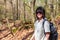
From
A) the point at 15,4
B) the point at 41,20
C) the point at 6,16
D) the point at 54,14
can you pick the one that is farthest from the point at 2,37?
the point at 41,20

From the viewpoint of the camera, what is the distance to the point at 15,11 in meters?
8.35

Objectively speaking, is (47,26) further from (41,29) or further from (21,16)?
(21,16)

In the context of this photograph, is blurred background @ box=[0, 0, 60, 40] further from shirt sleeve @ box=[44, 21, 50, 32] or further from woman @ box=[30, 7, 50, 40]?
shirt sleeve @ box=[44, 21, 50, 32]

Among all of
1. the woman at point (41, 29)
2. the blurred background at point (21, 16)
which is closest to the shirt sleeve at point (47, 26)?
the woman at point (41, 29)

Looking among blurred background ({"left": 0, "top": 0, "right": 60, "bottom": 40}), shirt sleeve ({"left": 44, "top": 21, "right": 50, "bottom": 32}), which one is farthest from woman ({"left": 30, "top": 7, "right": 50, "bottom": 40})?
blurred background ({"left": 0, "top": 0, "right": 60, "bottom": 40})

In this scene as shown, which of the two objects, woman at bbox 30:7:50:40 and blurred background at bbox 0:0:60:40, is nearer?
woman at bbox 30:7:50:40

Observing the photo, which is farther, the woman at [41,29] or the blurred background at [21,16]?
the blurred background at [21,16]

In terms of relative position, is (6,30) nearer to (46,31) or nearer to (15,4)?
(15,4)

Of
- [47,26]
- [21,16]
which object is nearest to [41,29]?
[47,26]

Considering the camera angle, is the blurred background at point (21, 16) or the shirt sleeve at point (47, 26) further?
the blurred background at point (21, 16)

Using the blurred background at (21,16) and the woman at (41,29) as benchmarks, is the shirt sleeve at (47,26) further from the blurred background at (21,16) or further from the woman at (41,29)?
the blurred background at (21,16)

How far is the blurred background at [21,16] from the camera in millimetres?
7805

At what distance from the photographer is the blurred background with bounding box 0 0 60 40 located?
7805 millimetres

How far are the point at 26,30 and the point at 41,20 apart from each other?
4.62 meters
